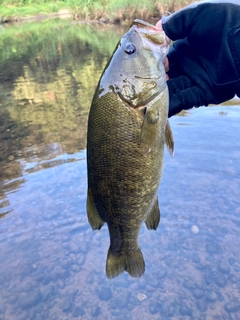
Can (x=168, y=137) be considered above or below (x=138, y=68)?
below

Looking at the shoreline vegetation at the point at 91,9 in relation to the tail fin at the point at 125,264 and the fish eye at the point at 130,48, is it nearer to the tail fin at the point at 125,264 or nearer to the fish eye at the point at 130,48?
the fish eye at the point at 130,48

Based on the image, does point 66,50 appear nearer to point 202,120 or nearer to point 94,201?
point 202,120

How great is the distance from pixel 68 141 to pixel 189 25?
19.8ft

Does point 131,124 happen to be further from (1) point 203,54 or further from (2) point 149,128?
(1) point 203,54

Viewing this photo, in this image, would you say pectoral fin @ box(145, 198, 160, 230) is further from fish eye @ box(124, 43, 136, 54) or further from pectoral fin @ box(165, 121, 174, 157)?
fish eye @ box(124, 43, 136, 54)

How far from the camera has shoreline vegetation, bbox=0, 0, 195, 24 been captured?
2217 centimetres

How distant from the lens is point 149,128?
74.0 inches

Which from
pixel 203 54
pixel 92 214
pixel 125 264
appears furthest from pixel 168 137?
pixel 125 264

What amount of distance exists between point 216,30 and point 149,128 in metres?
Answer: 0.89

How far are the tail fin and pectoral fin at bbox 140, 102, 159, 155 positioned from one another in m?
0.82

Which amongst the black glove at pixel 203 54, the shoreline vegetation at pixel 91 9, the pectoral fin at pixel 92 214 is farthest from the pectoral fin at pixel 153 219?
the shoreline vegetation at pixel 91 9

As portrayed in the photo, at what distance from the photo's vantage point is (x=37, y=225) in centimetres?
560

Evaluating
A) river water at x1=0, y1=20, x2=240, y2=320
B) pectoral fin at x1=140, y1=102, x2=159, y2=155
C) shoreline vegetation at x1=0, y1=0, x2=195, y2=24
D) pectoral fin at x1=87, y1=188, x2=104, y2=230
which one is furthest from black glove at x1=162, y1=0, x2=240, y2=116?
shoreline vegetation at x1=0, y1=0, x2=195, y2=24

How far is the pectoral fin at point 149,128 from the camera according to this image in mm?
1876
